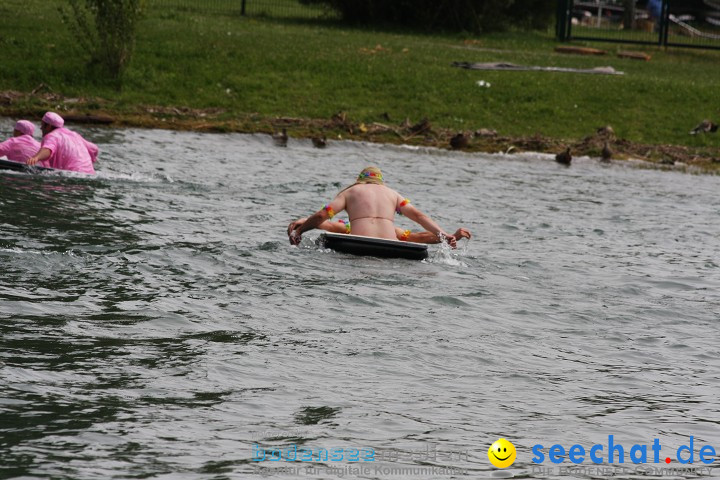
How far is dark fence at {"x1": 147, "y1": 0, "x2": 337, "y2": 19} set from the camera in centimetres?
4153

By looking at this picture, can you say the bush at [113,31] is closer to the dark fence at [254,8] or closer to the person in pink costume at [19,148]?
the person in pink costume at [19,148]

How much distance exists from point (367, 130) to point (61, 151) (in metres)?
8.97

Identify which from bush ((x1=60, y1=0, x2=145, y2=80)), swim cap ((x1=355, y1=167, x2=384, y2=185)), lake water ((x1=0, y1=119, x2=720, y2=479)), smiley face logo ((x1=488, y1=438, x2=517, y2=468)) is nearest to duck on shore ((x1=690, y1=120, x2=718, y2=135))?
lake water ((x1=0, y1=119, x2=720, y2=479))

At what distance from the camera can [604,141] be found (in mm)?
25531

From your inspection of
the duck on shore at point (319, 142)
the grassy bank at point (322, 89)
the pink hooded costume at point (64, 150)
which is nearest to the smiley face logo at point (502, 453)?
the pink hooded costume at point (64, 150)

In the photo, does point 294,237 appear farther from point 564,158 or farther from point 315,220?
point 564,158

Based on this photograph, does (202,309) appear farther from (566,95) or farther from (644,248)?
(566,95)

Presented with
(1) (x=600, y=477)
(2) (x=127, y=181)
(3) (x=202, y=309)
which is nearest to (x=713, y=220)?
(2) (x=127, y=181)

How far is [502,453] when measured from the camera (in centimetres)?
790

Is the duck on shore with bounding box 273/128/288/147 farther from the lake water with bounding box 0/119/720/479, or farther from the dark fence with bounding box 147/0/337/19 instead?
the dark fence with bounding box 147/0/337/19

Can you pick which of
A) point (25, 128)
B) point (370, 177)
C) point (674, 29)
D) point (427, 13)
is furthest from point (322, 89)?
point (674, 29)

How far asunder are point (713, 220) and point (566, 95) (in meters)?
10.5

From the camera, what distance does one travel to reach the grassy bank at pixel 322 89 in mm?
26266

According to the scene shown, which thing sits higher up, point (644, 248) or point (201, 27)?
point (201, 27)
